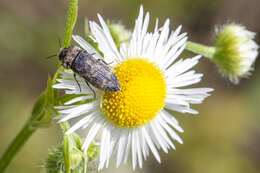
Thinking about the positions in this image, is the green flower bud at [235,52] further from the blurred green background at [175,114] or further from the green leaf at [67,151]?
the blurred green background at [175,114]

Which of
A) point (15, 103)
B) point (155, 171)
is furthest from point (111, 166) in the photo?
point (15, 103)

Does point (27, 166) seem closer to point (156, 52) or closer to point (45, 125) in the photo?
point (45, 125)

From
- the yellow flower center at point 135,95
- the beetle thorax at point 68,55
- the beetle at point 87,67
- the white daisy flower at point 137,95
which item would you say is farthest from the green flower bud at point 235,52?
the beetle thorax at point 68,55

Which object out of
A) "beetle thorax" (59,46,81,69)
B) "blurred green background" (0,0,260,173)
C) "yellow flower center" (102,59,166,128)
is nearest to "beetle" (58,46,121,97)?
"beetle thorax" (59,46,81,69)

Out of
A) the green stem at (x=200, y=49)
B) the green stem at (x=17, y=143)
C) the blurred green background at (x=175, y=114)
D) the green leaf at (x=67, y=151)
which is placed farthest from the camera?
the blurred green background at (x=175, y=114)

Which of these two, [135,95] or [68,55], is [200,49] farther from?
[68,55]

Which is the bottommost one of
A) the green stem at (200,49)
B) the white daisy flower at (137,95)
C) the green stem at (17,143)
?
the green stem at (17,143)

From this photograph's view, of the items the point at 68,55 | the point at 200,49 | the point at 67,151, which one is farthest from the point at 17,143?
the point at 200,49
